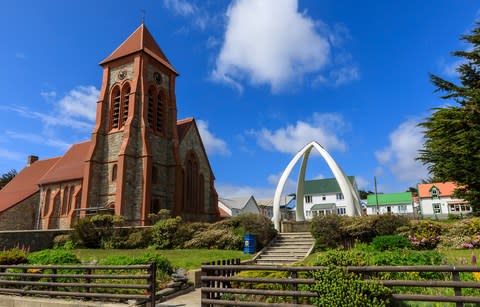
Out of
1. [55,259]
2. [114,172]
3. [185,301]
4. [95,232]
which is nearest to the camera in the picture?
[185,301]

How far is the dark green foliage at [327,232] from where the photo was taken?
17.7m

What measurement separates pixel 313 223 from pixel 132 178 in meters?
19.5

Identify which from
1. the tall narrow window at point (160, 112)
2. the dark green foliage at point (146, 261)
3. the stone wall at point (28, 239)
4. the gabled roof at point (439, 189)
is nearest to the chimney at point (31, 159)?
the tall narrow window at point (160, 112)

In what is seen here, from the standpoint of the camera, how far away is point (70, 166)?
131 ft

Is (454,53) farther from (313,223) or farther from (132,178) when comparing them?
(132,178)

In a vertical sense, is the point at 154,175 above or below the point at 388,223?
above

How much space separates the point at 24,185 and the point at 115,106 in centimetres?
1903

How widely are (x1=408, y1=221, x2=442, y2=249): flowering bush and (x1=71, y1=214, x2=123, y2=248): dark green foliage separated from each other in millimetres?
19019

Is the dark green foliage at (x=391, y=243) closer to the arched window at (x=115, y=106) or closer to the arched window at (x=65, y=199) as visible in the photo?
the arched window at (x=115, y=106)

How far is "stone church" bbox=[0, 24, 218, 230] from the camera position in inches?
1255

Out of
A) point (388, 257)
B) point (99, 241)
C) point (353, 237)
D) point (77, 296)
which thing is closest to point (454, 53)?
point (353, 237)

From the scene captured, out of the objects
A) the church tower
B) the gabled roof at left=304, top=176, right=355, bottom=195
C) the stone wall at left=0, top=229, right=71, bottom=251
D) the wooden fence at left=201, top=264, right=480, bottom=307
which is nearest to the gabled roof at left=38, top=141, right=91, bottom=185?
the church tower

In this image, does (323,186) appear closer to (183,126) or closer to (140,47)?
(183,126)

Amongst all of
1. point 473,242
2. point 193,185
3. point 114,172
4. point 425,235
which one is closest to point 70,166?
point 114,172
